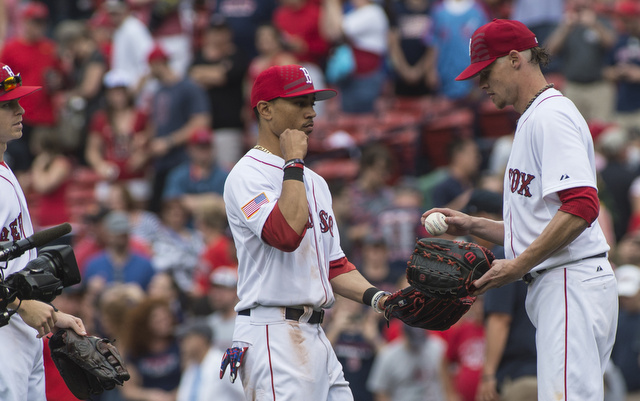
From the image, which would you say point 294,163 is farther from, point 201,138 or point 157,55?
point 157,55

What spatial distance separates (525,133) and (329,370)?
5.22 feet

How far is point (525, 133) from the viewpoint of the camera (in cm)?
496

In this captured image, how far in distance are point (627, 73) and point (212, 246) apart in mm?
5737

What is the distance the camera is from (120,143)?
14.0 metres

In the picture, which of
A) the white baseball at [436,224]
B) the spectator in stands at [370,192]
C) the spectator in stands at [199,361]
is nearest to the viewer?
the white baseball at [436,224]

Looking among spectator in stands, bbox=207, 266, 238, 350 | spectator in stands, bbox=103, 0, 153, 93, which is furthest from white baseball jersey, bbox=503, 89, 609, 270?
spectator in stands, bbox=103, 0, 153, 93

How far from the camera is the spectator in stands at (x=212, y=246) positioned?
10867 mm

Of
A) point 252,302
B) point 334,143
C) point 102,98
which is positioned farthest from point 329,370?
point 102,98

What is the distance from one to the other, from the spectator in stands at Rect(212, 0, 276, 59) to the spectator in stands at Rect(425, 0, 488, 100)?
2627 millimetres

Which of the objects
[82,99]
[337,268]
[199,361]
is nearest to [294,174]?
[337,268]

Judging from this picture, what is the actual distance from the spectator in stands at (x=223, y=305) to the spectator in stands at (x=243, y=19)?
222 inches

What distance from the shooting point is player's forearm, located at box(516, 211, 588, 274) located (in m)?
4.67

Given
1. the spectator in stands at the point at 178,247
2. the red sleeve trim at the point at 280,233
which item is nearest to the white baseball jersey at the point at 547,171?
the red sleeve trim at the point at 280,233

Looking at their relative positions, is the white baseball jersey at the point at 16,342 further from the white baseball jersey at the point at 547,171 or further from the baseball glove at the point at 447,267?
the white baseball jersey at the point at 547,171
